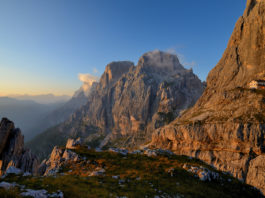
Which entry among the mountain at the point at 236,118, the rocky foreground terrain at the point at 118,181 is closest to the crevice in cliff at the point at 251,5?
the mountain at the point at 236,118

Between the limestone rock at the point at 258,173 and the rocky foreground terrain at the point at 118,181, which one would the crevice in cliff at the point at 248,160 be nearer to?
the limestone rock at the point at 258,173

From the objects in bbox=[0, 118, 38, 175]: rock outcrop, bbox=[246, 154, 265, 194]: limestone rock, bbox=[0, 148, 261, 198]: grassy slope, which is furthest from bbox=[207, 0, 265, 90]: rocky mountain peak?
bbox=[0, 118, 38, 175]: rock outcrop

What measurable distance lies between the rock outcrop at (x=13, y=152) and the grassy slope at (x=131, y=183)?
1292cm

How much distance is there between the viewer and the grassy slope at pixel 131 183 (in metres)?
13.9

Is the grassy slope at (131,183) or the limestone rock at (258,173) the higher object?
the grassy slope at (131,183)

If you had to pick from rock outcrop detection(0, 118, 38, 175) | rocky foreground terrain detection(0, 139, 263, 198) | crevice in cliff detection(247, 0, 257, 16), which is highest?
crevice in cliff detection(247, 0, 257, 16)

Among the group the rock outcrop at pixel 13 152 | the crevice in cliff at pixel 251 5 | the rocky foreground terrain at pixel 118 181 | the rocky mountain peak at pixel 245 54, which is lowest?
the rock outcrop at pixel 13 152

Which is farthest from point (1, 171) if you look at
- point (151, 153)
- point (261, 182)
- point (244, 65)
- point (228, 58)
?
point (228, 58)

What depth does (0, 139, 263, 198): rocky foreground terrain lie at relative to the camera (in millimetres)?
12878

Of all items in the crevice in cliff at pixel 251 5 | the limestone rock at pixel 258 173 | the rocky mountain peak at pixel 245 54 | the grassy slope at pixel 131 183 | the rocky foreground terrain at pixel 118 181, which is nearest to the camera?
the rocky foreground terrain at pixel 118 181

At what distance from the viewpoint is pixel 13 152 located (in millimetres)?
33969

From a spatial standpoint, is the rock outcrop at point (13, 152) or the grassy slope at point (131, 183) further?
the rock outcrop at point (13, 152)

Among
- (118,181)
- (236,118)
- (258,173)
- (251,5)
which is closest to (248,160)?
(236,118)

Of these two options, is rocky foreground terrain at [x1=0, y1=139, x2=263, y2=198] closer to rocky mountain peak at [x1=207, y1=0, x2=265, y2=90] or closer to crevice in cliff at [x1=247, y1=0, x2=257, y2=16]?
rocky mountain peak at [x1=207, y1=0, x2=265, y2=90]
